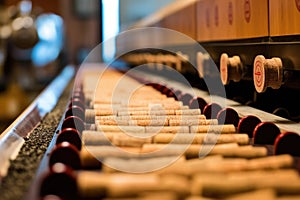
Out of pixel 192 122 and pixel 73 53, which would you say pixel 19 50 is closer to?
pixel 73 53

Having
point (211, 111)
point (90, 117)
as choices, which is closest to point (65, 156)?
point (90, 117)

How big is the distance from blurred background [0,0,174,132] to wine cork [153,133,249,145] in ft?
15.0

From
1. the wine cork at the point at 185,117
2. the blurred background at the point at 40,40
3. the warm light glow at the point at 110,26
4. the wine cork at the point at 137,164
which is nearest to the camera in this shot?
the wine cork at the point at 137,164

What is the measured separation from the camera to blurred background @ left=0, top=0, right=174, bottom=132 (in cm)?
727

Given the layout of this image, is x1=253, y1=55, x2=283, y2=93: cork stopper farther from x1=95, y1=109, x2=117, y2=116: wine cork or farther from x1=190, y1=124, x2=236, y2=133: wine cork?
x1=95, y1=109, x2=117, y2=116: wine cork

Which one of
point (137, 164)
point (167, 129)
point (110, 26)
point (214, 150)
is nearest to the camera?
point (137, 164)

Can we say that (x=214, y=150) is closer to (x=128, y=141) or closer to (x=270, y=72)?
(x=128, y=141)

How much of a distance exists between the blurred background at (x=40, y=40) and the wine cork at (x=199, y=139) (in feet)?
15.0

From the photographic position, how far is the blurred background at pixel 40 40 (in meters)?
7.27

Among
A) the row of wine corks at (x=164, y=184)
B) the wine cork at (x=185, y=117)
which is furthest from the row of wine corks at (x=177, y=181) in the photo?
the wine cork at (x=185, y=117)

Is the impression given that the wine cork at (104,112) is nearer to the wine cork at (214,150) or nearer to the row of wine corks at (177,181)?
the wine cork at (214,150)

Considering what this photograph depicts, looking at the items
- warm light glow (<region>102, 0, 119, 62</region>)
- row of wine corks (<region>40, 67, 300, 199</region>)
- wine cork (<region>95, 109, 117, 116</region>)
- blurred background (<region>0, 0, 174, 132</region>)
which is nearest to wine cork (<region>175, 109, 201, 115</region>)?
wine cork (<region>95, 109, 117, 116</region>)

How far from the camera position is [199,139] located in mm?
1020

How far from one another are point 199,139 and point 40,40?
7602 millimetres
